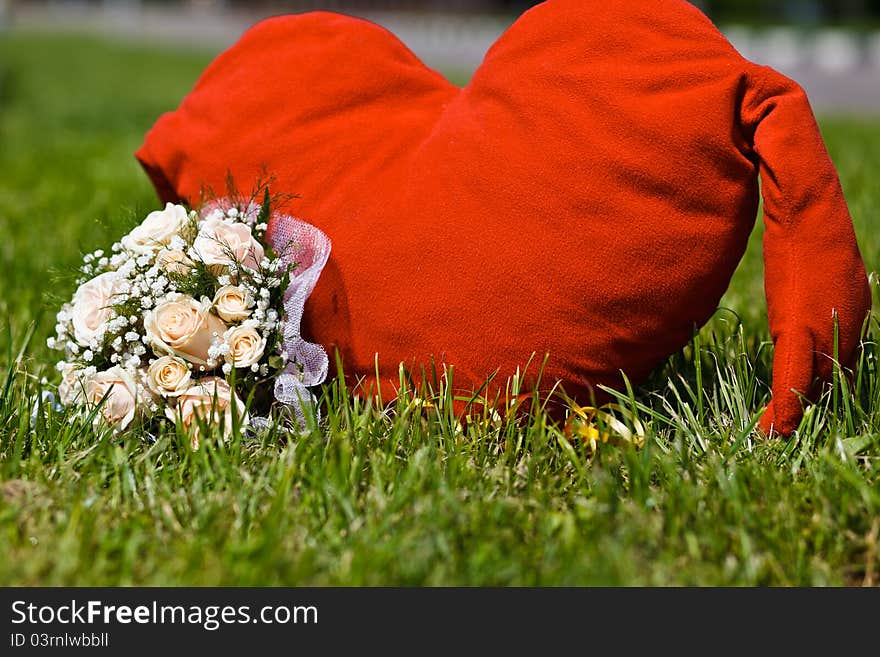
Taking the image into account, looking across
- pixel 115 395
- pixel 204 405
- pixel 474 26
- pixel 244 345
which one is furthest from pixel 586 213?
pixel 474 26

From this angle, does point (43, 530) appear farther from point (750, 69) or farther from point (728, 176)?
point (750, 69)

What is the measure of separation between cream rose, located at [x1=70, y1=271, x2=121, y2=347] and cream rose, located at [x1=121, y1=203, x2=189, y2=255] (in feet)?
0.24

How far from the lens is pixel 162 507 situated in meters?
1.79

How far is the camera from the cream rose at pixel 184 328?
6.72 feet

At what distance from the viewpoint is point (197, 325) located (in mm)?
2053

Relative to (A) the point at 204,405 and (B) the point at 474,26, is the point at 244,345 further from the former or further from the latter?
(B) the point at 474,26

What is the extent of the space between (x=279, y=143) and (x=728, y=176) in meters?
0.94

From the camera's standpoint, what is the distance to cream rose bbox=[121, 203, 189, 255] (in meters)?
2.16

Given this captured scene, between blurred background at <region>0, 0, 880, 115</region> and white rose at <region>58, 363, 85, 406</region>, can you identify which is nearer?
white rose at <region>58, 363, 85, 406</region>

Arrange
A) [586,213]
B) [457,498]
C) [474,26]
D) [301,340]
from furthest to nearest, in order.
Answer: [474,26]
[301,340]
[586,213]
[457,498]

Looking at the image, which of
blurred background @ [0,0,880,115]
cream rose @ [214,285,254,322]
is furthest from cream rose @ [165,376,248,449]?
blurred background @ [0,0,880,115]

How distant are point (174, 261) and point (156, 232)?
0.30 ft

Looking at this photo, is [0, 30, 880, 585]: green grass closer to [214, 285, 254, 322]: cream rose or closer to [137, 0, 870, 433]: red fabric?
[137, 0, 870, 433]: red fabric
